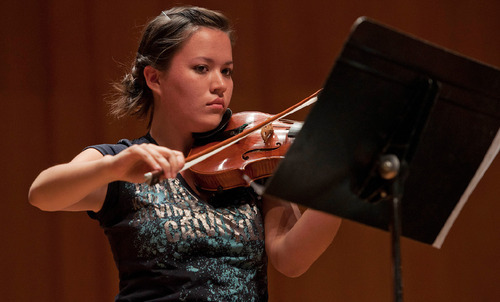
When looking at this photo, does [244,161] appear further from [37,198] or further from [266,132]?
[37,198]

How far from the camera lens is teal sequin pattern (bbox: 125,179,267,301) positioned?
1.17 metres

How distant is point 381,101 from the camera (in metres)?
0.85

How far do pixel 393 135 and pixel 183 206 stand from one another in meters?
0.52

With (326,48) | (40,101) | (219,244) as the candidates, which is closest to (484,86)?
(219,244)

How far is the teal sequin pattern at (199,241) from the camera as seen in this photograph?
117 cm

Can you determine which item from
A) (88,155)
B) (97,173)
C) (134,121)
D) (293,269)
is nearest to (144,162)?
(97,173)

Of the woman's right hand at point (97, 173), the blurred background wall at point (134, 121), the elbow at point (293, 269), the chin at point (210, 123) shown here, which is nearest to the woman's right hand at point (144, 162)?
the woman's right hand at point (97, 173)

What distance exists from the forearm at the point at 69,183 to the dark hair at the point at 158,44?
0.37 meters

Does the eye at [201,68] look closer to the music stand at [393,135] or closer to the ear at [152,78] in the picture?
the ear at [152,78]

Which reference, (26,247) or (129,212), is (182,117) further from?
(26,247)

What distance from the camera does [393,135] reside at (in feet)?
2.89

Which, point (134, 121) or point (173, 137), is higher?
point (173, 137)

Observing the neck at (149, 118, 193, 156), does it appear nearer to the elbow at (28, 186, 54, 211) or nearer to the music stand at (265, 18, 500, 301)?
the elbow at (28, 186, 54, 211)

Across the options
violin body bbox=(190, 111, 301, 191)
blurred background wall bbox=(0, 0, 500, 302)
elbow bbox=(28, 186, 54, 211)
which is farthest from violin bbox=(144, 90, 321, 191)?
blurred background wall bbox=(0, 0, 500, 302)
